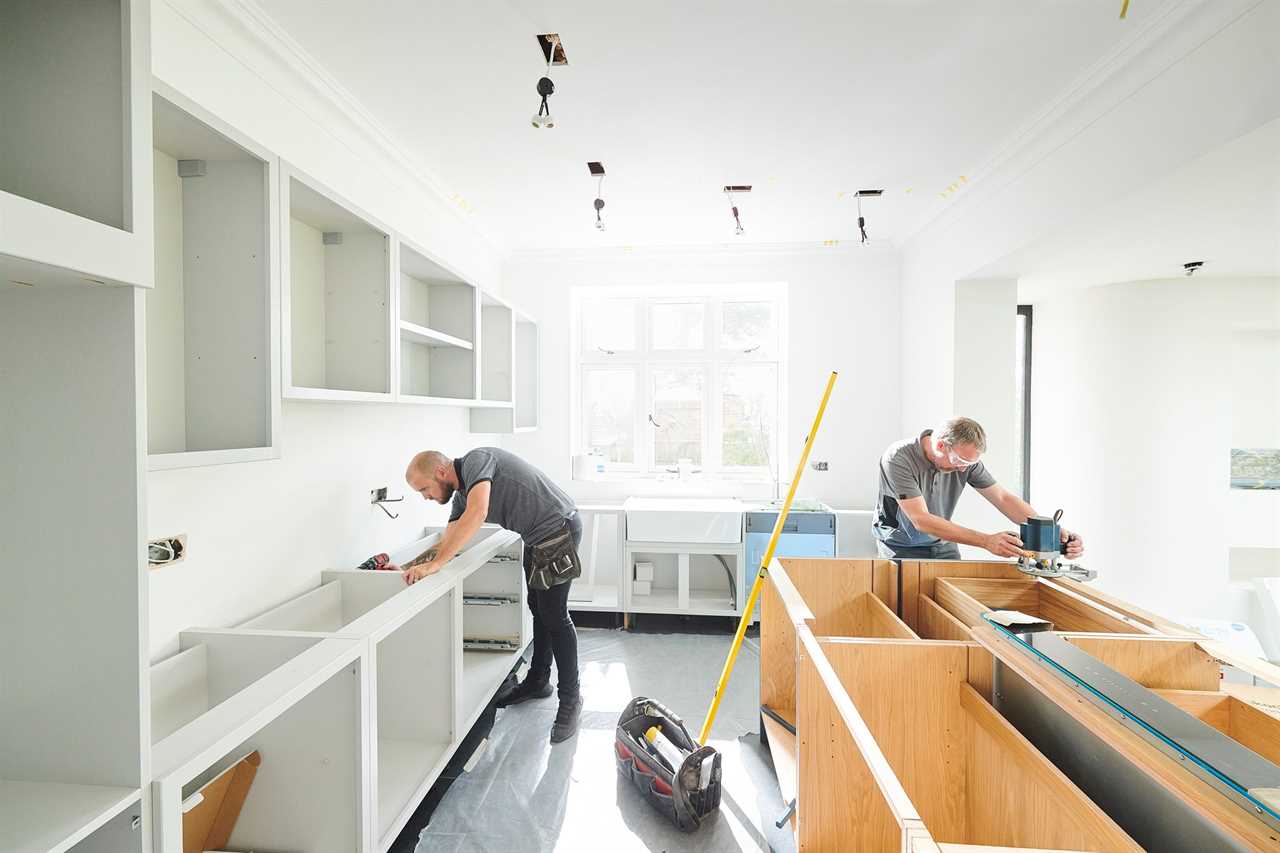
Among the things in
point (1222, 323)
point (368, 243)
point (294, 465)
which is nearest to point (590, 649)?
point (294, 465)

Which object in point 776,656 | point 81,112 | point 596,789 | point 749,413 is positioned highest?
point 81,112

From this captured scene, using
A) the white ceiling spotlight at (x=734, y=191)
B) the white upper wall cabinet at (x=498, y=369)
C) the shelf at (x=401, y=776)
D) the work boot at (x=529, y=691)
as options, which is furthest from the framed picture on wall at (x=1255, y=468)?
the shelf at (x=401, y=776)

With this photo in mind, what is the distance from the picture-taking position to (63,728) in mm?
855

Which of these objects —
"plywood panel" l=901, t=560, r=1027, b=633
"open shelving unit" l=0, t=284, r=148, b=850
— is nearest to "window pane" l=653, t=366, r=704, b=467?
"plywood panel" l=901, t=560, r=1027, b=633

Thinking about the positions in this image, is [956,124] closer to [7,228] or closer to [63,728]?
[7,228]

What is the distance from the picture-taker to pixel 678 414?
14.2 feet

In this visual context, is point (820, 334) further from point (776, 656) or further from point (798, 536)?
point (776, 656)

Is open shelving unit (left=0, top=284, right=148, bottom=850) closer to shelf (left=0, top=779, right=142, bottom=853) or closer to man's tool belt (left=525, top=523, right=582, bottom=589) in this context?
shelf (left=0, top=779, right=142, bottom=853)

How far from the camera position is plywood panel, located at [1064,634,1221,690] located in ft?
4.28

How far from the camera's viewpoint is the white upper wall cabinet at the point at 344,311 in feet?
6.55

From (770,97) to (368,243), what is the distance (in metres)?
1.57

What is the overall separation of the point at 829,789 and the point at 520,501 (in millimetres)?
1600

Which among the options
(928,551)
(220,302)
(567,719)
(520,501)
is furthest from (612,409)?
(220,302)

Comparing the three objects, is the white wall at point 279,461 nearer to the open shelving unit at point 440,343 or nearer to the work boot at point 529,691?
the open shelving unit at point 440,343
